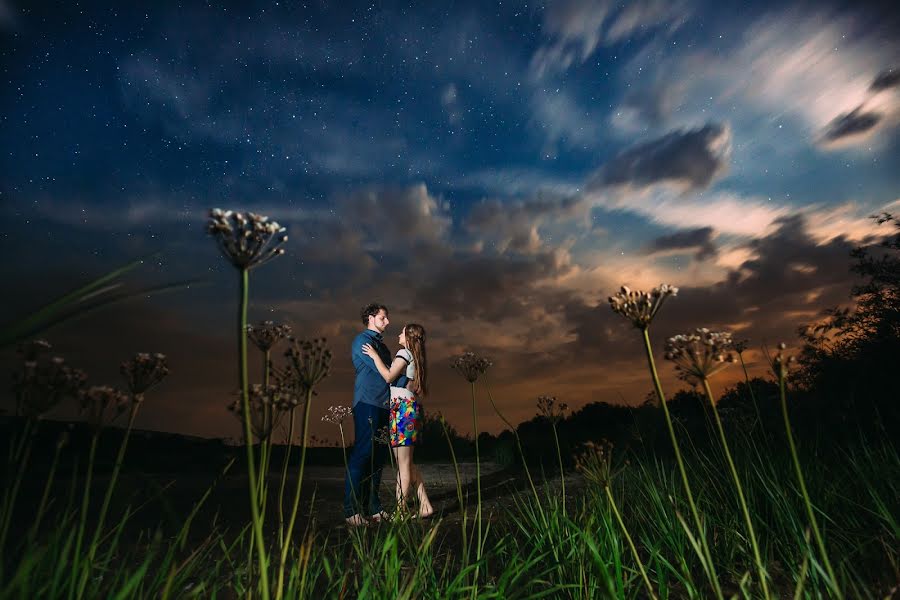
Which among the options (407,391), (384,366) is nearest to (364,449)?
(407,391)

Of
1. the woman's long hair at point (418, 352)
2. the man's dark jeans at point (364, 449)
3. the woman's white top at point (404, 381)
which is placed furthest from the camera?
the woman's long hair at point (418, 352)

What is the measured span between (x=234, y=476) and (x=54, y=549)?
8.66m

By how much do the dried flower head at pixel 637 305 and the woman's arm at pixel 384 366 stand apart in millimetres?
5052

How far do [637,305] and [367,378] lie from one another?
542 cm

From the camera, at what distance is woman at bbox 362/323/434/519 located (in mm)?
6742

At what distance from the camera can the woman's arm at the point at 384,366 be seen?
263 inches

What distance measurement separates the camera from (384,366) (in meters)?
6.75

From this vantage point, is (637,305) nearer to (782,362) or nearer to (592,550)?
(782,362)

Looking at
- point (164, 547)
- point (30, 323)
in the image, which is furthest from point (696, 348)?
point (164, 547)

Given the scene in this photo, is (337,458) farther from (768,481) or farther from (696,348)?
(696,348)

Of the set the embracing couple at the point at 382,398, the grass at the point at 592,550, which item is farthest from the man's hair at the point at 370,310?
the grass at the point at 592,550

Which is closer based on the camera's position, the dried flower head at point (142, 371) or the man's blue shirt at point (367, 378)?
the dried flower head at point (142, 371)

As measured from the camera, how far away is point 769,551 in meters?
3.80

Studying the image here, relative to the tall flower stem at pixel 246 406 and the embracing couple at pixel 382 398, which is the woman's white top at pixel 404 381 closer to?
the embracing couple at pixel 382 398
